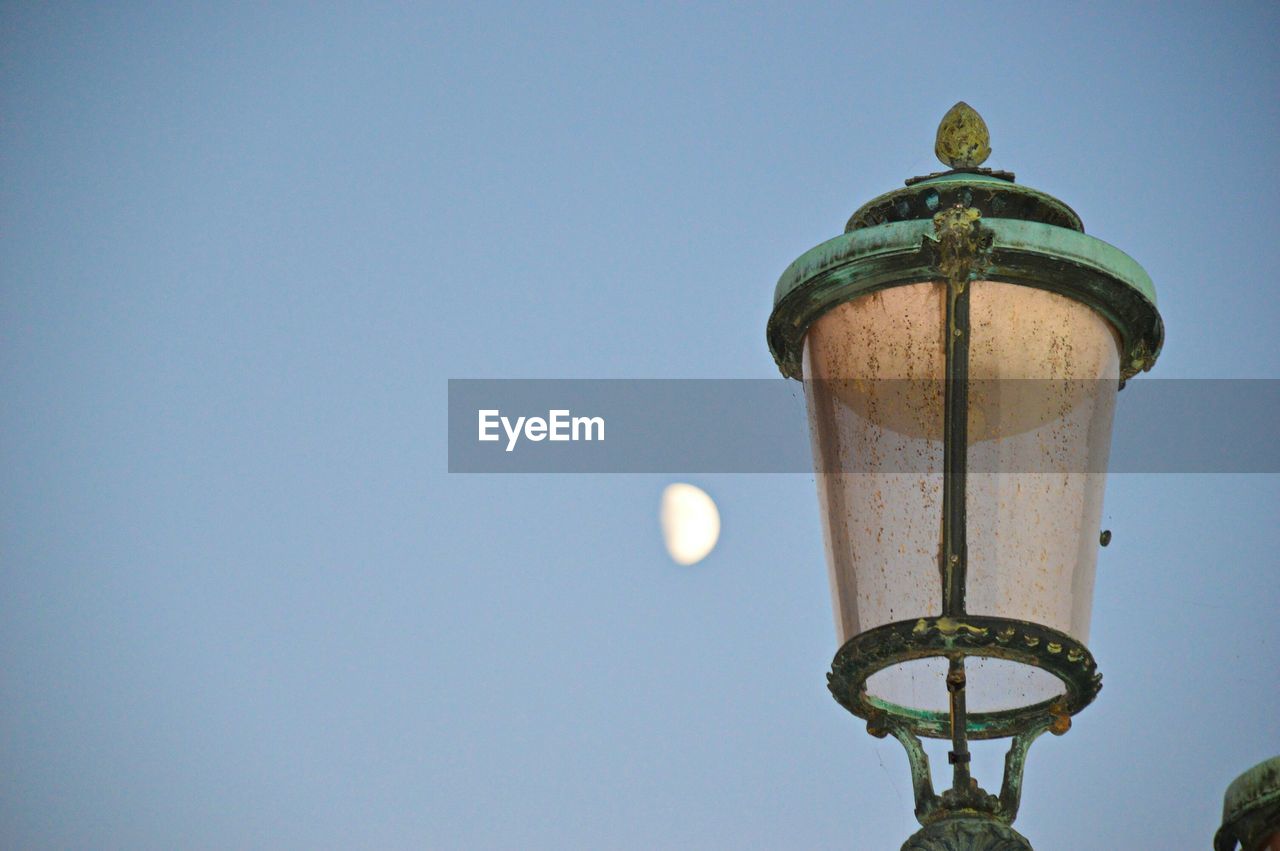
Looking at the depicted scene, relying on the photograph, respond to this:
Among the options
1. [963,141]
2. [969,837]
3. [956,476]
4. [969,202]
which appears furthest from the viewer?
[963,141]

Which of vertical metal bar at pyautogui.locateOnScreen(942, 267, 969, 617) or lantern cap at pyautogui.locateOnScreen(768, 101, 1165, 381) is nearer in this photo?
vertical metal bar at pyautogui.locateOnScreen(942, 267, 969, 617)

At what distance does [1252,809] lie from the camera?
3.98 m

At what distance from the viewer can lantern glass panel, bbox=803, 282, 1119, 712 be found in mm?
4023

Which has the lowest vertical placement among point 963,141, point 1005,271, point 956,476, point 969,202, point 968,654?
point 968,654

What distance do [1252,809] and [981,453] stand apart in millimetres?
1120

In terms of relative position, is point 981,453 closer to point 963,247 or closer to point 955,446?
point 955,446

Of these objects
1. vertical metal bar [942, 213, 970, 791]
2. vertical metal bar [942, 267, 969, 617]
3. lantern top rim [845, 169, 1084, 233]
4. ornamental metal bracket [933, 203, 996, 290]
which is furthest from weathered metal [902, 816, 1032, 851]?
lantern top rim [845, 169, 1084, 233]

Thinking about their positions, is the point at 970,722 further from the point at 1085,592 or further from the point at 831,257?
the point at 831,257

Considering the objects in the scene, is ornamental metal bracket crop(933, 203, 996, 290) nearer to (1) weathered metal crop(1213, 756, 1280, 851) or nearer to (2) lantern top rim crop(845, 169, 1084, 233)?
(2) lantern top rim crop(845, 169, 1084, 233)

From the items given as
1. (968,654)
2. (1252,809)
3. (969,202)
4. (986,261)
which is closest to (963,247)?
(986,261)

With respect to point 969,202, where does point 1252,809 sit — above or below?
below

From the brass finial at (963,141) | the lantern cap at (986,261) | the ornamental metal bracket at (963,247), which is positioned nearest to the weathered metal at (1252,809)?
the lantern cap at (986,261)

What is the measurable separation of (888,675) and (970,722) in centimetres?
26

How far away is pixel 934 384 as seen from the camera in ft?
13.5
